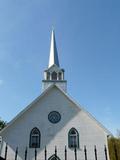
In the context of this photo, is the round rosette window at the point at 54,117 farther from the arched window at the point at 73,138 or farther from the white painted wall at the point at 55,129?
the arched window at the point at 73,138

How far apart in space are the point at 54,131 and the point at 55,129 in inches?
8.5

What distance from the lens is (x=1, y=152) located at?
18.7 m

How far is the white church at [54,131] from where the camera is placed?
62.4 ft

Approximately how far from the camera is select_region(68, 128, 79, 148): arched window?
64.4 ft

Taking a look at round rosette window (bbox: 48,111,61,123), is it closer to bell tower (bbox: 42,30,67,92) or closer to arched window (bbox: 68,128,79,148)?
arched window (bbox: 68,128,79,148)

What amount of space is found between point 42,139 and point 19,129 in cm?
233

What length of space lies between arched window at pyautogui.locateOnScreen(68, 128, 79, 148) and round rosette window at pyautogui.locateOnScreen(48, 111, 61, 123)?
5.41 feet

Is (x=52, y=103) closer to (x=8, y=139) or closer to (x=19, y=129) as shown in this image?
(x=19, y=129)

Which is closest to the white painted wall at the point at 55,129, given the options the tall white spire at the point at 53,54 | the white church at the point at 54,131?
the white church at the point at 54,131

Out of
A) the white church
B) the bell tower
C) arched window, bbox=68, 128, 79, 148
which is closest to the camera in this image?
the white church

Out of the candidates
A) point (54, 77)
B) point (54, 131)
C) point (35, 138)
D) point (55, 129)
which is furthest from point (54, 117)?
point (54, 77)

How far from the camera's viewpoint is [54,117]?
68.1ft

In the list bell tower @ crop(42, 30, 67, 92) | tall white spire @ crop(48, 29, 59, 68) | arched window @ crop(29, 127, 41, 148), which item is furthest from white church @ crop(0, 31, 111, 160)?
tall white spire @ crop(48, 29, 59, 68)

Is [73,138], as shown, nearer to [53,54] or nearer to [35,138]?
[35,138]
